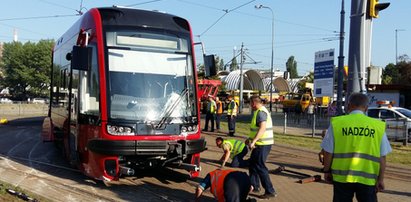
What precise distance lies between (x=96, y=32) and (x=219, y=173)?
12.7ft

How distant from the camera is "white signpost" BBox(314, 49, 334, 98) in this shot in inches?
705

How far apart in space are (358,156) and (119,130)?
4.66m

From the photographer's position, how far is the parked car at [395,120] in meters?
18.5

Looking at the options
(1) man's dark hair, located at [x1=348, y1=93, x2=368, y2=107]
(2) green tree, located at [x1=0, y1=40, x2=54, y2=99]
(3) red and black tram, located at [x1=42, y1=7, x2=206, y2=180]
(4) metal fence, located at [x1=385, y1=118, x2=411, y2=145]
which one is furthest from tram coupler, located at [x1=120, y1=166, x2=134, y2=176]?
(2) green tree, located at [x1=0, y1=40, x2=54, y2=99]

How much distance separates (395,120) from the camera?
19000 millimetres

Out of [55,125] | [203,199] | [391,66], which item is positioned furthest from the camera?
[391,66]

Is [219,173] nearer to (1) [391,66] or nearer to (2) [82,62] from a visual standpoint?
(2) [82,62]

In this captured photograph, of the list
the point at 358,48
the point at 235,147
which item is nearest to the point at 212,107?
the point at 235,147

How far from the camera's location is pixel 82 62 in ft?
27.5

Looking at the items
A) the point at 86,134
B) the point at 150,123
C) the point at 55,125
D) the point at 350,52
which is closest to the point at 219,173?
the point at 150,123

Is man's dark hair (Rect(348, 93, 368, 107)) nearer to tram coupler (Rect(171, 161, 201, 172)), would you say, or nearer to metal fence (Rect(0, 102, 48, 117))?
tram coupler (Rect(171, 161, 201, 172))

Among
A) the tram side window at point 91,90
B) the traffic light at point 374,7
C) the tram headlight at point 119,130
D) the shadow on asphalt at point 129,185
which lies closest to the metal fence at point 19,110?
the shadow on asphalt at point 129,185

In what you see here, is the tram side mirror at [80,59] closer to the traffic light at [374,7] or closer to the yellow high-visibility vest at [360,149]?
the yellow high-visibility vest at [360,149]

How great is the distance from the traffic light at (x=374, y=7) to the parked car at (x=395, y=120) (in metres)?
8.62
